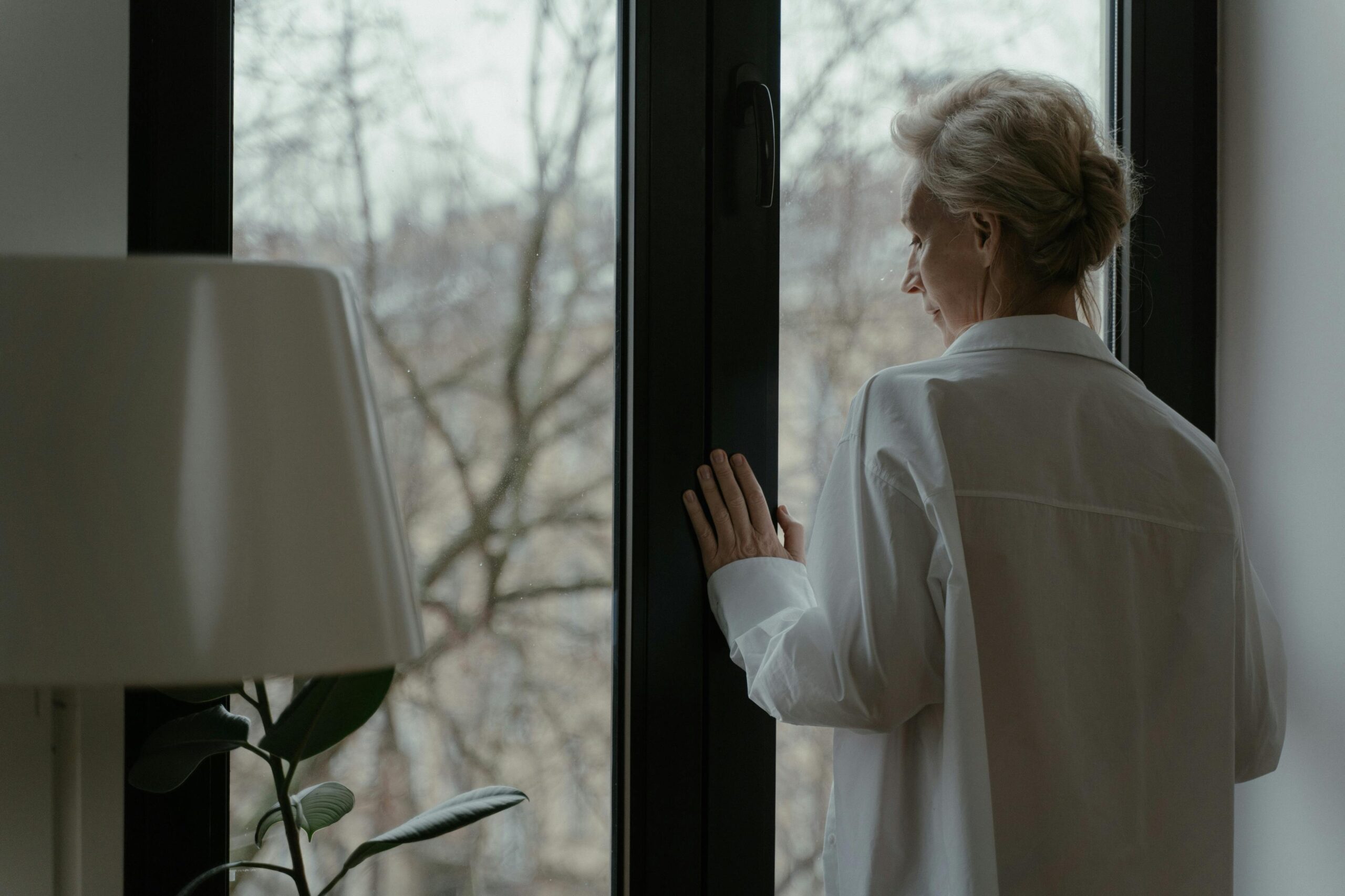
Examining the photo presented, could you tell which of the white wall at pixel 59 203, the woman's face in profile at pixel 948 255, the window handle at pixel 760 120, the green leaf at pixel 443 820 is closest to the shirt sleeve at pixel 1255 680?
the woman's face in profile at pixel 948 255

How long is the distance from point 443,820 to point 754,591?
18.0 inches

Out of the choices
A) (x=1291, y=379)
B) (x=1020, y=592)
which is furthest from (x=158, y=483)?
(x=1291, y=379)

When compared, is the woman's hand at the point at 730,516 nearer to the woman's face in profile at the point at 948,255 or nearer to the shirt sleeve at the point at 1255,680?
the woman's face in profile at the point at 948,255

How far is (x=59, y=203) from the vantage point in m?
0.93

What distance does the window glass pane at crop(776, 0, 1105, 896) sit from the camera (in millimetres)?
1375

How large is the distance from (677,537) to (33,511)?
836 millimetres

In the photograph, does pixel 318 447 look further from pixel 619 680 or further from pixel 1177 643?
pixel 1177 643

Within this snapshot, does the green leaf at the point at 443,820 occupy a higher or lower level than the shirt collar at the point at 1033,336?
lower

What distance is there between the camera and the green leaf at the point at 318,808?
98cm

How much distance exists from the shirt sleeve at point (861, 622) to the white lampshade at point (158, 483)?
556 millimetres

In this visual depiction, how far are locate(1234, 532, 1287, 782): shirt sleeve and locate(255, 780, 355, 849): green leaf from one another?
0.95 m

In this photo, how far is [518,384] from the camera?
1241mm

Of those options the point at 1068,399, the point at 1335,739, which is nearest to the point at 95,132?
the point at 1068,399

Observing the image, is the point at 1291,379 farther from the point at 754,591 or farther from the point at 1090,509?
the point at 754,591
